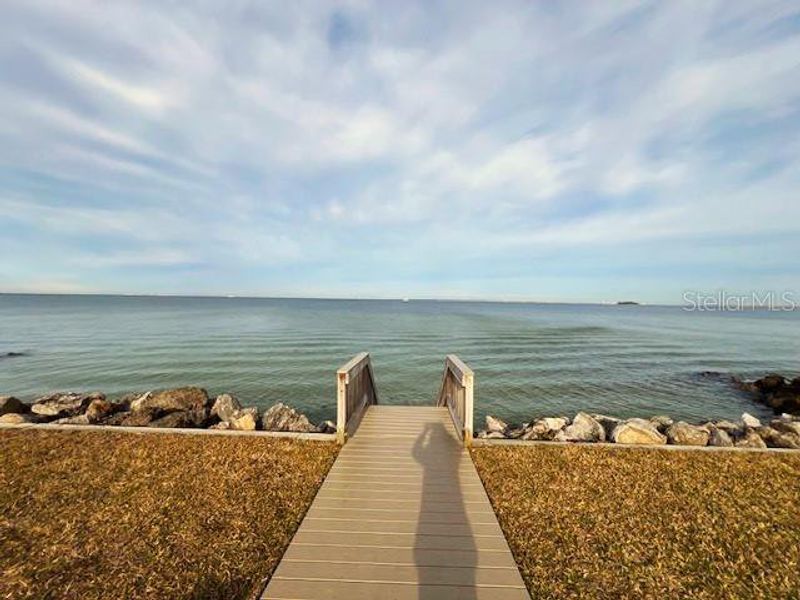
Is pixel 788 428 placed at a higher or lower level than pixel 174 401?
lower

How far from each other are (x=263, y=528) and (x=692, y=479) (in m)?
5.68

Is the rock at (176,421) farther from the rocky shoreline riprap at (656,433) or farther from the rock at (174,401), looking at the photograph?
the rocky shoreline riprap at (656,433)

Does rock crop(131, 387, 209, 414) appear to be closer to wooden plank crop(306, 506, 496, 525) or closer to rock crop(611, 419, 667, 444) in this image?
wooden plank crop(306, 506, 496, 525)

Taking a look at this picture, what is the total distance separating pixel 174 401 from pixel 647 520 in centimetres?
1125

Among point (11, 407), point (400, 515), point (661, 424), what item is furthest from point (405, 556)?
point (11, 407)

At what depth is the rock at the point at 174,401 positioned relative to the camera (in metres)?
10.8

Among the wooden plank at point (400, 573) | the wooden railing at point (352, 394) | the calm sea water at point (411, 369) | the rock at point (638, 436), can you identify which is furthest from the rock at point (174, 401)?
the rock at point (638, 436)

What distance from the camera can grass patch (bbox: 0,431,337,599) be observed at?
3.37m

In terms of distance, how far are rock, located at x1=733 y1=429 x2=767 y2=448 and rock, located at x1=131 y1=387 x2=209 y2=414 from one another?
41.1 feet

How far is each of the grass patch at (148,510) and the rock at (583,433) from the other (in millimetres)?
4903

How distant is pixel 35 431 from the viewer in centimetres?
702

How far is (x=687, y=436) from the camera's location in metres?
7.58

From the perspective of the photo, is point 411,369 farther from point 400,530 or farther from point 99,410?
point 400,530

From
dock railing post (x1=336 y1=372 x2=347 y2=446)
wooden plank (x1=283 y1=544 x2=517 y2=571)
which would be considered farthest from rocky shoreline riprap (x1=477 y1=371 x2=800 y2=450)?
wooden plank (x1=283 y1=544 x2=517 y2=571)
